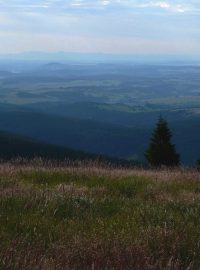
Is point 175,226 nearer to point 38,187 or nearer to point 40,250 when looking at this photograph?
point 40,250

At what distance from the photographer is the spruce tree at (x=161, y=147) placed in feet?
166

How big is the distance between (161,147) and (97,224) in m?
45.2

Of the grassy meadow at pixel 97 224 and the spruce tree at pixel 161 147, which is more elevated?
the grassy meadow at pixel 97 224

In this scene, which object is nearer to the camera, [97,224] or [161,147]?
[97,224]

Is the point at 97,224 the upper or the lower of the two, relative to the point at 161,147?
upper

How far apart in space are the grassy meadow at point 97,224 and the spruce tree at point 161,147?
41.1 metres

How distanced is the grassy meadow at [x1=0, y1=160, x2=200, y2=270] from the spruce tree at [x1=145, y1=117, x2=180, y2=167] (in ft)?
135

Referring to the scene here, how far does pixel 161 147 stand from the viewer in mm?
50656

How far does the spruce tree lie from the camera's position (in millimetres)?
50625

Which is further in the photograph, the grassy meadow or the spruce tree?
the spruce tree

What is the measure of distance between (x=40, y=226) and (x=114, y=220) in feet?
3.21

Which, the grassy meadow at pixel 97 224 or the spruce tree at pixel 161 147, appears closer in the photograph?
the grassy meadow at pixel 97 224

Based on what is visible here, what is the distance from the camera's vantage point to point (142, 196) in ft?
27.7

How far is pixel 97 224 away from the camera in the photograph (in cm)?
586
